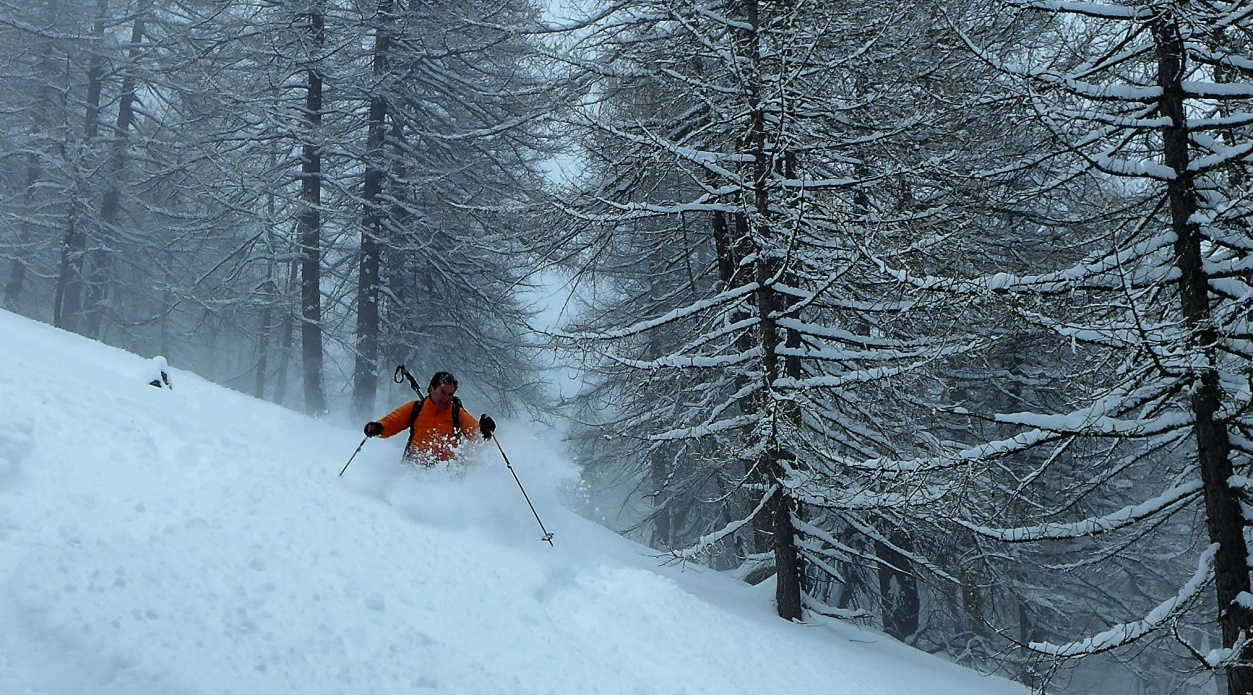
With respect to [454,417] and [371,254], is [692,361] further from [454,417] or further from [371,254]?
[371,254]

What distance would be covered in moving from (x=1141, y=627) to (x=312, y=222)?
15419 millimetres

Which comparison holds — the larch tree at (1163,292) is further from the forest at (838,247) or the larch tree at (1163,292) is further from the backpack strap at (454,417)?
the backpack strap at (454,417)

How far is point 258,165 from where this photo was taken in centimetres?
1614

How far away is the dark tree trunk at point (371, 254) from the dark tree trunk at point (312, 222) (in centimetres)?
91

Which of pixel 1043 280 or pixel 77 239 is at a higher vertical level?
pixel 77 239

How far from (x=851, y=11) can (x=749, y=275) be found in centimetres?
331

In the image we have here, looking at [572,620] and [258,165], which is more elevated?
[258,165]

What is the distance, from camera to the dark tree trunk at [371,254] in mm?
15406

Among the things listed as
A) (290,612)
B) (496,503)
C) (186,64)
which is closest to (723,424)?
(496,503)

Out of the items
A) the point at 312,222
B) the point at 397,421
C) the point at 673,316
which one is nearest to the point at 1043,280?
the point at 673,316

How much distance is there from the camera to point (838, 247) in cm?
750

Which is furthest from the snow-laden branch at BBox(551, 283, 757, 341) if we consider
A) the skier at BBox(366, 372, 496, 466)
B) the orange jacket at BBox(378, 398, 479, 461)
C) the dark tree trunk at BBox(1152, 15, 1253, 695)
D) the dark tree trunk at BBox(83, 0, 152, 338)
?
the dark tree trunk at BBox(83, 0, 152, 338)

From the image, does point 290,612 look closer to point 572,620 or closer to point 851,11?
point 572,620

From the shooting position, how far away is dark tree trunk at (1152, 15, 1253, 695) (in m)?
5.25
